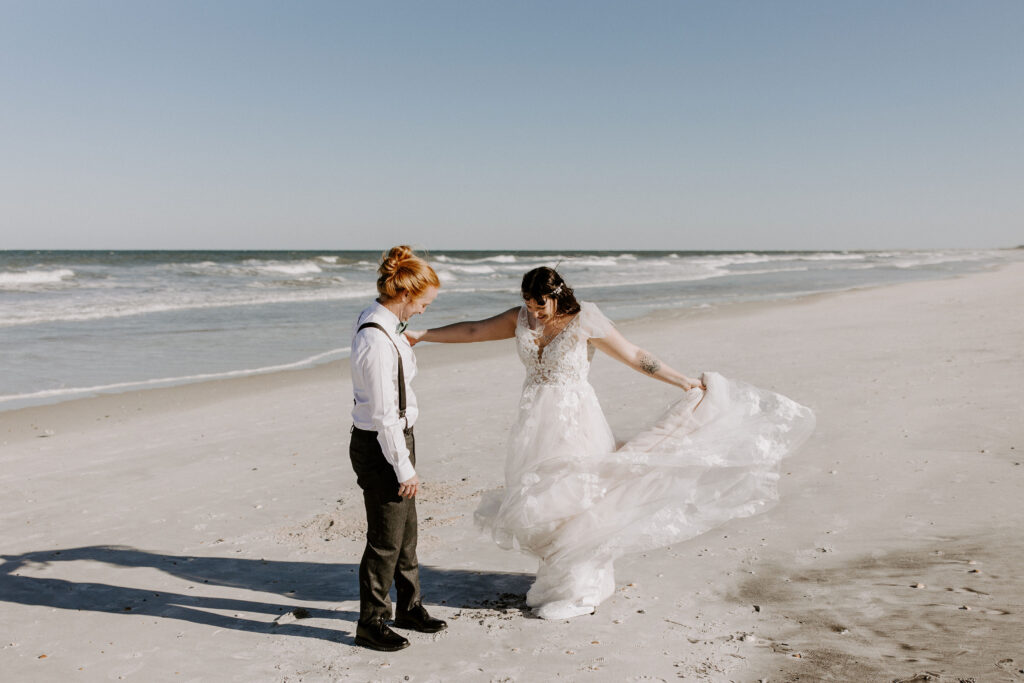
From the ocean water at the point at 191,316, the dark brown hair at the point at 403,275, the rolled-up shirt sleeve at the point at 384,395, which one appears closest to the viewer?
the rolled-up shirt sleeve at the point at 384,395

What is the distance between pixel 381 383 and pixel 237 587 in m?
2.04

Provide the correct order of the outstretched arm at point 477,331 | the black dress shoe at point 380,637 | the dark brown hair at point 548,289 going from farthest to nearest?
the outstretched arm at point 477,331
the dark brown hair at point 548,289
the black dress shoe at point 380,637

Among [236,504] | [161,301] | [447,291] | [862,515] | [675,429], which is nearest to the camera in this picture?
[675,429]

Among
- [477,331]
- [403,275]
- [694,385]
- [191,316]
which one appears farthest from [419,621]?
[191,316]

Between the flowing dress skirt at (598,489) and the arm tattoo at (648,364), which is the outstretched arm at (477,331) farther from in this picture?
the arm tattoo at (648,364)

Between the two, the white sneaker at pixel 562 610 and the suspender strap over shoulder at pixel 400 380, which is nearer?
the suspender strap over shoulder at pixel 400 380

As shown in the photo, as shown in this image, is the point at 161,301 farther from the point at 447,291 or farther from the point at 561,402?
the point at 561,402

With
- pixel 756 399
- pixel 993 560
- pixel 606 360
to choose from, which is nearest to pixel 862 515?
pixel 993 560

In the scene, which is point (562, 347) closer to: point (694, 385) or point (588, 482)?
point (588, 482)

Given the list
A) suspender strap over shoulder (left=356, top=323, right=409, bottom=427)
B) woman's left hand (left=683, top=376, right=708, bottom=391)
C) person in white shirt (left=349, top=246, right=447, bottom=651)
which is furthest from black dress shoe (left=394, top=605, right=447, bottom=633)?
woman's left hand (left=683, top=376, right=708, bottom=391)

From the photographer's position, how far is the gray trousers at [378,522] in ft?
11.6

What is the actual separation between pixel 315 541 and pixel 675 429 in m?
2.56

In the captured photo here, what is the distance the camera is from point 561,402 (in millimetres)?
3973

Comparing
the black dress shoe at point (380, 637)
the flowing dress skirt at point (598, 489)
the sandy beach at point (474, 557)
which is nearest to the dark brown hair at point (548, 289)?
the flowing dress skirt at point (598, 489)
